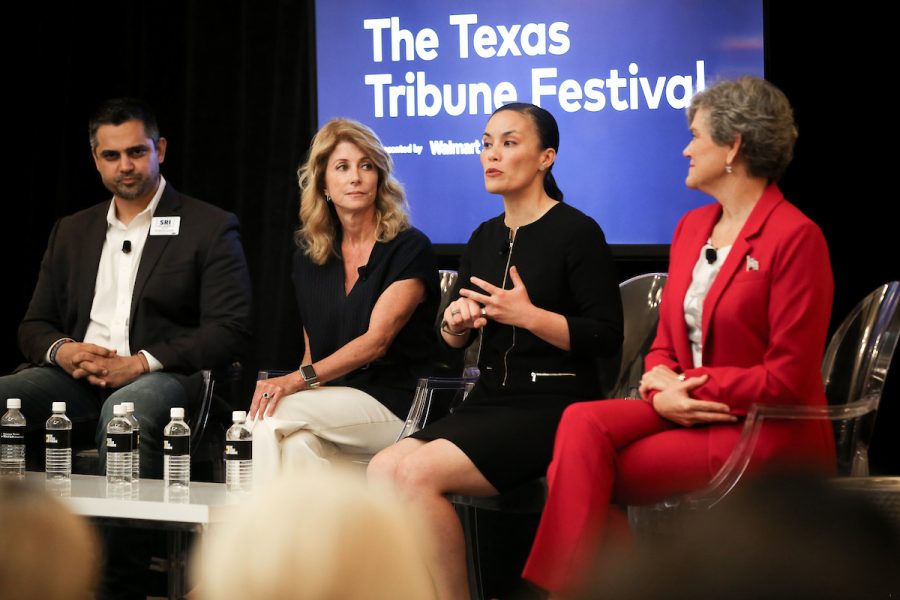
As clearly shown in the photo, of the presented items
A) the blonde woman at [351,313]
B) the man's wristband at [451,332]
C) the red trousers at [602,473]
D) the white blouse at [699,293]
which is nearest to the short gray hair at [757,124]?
the white blouse at [699,293]

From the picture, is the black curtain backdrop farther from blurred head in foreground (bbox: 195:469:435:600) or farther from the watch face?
blurred head in foreground (bbox: 195:469:435:600)

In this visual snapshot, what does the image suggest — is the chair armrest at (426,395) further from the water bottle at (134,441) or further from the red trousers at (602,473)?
the water bottle at (134,441)

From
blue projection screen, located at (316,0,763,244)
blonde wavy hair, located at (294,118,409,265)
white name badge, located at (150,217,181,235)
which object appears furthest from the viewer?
blue projection screen, located at (316,0,763,244)

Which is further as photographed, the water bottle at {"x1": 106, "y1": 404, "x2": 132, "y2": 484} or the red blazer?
the water bottle at {"x1": 106, "y1": 404, "x2": 132, "y2": 484}

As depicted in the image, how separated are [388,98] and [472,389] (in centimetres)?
183

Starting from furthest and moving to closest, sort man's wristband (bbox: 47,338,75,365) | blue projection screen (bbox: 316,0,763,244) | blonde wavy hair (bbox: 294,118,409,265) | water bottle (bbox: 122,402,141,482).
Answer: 1. blue projection screen (bbox: 316,0,763,244)
2. man's wristband (bbox: 47,338,75,365)
3. blonde wavy hair (bbox: 294,118,409,265)
4. water bottle (bbox: 122,402,141,482)

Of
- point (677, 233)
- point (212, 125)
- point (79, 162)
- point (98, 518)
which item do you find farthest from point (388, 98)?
point (98, 518)

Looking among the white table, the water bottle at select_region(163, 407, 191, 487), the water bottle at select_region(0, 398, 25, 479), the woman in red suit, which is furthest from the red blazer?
the water bottle at select_region(0, 398, 25, 479)

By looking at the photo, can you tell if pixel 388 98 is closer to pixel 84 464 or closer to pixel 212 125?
pixel 212 125

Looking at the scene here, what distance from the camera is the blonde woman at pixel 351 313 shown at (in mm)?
3334

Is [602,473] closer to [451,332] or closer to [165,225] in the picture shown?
[451,332]

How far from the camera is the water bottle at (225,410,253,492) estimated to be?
3.12 m

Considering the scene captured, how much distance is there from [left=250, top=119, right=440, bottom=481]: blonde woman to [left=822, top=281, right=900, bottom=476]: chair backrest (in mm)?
1241

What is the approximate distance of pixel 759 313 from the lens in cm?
271
